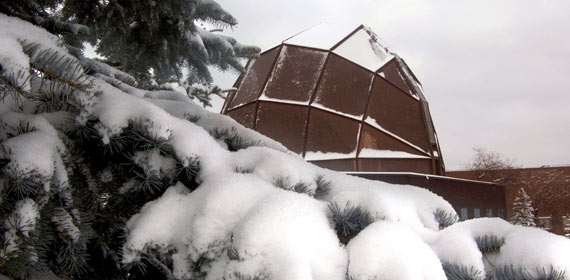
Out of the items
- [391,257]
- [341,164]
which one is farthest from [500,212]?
[391,257]

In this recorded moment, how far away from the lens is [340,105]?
38.4 ft

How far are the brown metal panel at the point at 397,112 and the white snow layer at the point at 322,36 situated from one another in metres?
1.85

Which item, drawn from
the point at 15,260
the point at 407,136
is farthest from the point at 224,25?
the point at 407,136

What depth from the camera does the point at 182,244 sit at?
133 centimetres

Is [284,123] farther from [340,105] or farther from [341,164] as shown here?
[341,164]

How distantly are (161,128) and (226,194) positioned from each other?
338 millimetres

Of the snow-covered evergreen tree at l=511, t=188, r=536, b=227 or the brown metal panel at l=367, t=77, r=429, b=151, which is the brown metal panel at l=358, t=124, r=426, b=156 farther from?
the snow-covered evergreen tree at l=511, t=188, r=536, b=227

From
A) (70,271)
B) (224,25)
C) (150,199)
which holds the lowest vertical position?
(70,271)

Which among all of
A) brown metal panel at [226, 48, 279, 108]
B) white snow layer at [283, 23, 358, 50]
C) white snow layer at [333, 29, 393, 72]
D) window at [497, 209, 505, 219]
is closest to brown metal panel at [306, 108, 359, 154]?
brown metal panel at [226, 48, 279, 108]

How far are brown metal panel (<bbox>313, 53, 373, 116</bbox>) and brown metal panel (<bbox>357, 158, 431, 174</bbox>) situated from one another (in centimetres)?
133

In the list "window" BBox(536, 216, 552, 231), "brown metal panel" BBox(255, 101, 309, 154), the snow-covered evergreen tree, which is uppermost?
"brown metal panel" BBox(255, 101, 309, 154)

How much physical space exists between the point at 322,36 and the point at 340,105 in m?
2.85

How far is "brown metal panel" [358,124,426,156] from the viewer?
11.6 metres

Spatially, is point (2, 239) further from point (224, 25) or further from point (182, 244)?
point (224, 25)
